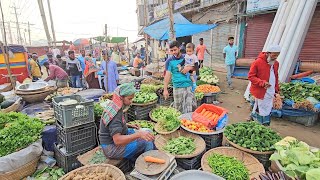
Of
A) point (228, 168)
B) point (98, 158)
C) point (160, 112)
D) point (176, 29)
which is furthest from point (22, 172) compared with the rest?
point (176, 29)

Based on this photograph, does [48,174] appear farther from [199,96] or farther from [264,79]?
[199,96]

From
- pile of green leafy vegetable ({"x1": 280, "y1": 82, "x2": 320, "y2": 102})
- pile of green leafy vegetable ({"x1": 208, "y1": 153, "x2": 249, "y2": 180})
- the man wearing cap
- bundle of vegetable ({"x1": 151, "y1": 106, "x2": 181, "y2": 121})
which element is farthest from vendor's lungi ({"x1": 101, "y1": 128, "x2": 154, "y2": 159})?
pile of green leafy vegetable ({"x1": 280, "y1": 82, "x2": 320, "y2": 102})

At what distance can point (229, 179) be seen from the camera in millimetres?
2744

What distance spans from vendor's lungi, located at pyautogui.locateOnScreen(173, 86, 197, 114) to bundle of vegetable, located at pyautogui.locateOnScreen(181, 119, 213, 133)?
34.3 inches

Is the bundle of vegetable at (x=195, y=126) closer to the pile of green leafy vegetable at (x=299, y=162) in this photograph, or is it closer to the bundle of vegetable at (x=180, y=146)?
the bundle of vegetable at (x=180, y=146)

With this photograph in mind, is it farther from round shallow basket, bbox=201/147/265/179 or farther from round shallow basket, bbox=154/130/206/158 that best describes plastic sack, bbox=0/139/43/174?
round shallow basket, bbox=201/147/265/179

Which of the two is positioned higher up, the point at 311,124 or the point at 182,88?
the point at 182,88

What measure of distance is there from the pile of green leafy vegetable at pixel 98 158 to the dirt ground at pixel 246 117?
13.1ft

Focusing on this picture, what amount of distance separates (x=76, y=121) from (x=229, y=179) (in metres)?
2.59

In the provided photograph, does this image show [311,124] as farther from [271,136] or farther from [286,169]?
[286,169]

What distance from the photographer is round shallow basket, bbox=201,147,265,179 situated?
2.89 m

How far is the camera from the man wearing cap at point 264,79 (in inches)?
154

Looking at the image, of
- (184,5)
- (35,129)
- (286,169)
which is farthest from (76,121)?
(184,5)

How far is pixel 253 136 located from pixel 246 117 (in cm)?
306
